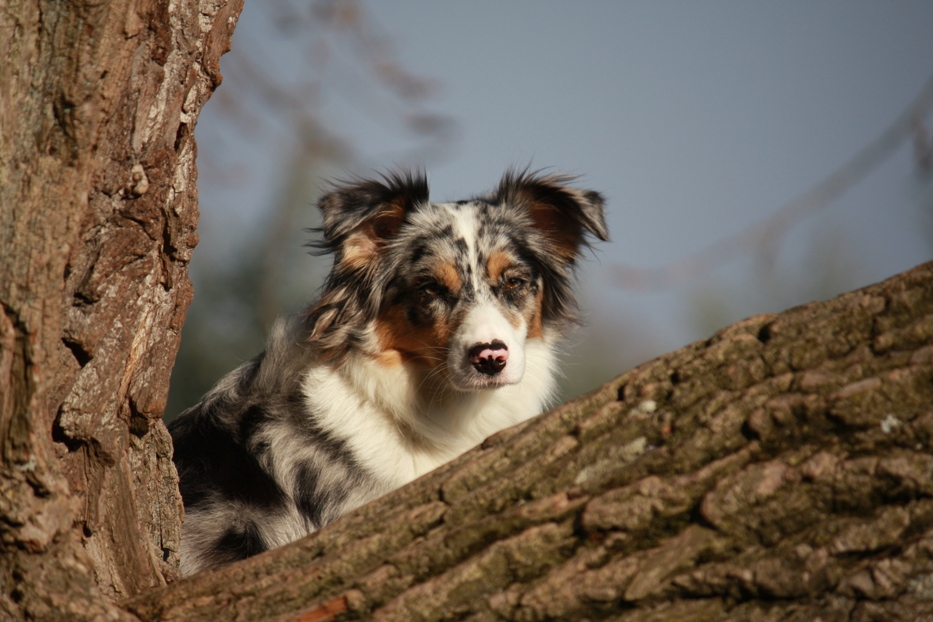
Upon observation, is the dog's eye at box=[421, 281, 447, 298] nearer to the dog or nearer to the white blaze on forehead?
the dog

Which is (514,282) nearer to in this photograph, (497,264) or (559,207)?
(497,264)

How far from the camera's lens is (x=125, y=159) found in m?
2.27

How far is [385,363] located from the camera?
4.48m

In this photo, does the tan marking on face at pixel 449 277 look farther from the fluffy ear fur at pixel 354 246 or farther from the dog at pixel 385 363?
the fluffy ear fur at pixel 354 246

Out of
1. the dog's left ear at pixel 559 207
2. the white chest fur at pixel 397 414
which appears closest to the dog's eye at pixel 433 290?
the white chest fur at pixel 397 414

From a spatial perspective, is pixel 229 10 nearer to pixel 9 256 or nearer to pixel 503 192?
pixel 9 256

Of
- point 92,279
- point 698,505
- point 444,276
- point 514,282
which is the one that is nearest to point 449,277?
point 444,276

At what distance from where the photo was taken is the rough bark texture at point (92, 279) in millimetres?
1964

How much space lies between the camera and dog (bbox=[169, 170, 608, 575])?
13.2ft

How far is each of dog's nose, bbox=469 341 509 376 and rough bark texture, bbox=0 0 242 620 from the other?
171 centimetres

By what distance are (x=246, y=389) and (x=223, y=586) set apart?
221 centimetres

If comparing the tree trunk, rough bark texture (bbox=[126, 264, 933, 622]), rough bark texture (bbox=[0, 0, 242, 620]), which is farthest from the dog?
rough bark texture (bbox=[126, 264, 933, 622])

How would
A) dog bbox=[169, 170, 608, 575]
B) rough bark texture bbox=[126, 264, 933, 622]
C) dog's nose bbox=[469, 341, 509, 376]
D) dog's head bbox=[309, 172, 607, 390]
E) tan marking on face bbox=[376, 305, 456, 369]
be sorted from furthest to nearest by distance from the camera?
tan marking on face bbox=[376, 305, 456, 369] → dog's head bbox=[309, 172, 607, 390] → dog's nose bbox=[469, 341, 509, 376] → dog bbox=[169, 170, 608, 575] → rough bark texture bbox=[126, 264, 933, 622]

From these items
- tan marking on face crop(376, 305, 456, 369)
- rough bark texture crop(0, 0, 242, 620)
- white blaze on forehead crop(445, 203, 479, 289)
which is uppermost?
white blaze on forehead crop(445, 203, 479, 289)
